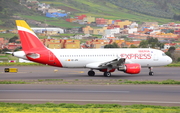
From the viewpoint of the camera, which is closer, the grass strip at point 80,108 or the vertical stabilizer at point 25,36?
the grass strip at point 80,108

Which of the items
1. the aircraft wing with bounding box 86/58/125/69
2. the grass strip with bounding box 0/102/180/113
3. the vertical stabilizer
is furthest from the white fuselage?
the grass strip with bounding box 0/102/180/113

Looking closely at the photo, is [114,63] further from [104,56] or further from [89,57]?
[89,57]

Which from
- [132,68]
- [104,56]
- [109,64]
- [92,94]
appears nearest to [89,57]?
[104,56]

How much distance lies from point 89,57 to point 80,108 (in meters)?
20.7

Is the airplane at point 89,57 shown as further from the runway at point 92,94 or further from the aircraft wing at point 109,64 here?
the runway at point 92,94

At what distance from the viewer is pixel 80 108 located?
20.9 metres

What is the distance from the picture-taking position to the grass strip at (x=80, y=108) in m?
19.9

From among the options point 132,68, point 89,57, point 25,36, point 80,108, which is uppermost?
point 25,36

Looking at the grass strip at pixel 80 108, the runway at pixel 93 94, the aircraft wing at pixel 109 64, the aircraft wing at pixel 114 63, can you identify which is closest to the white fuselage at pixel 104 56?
the aircraft wing at pixel 109 64

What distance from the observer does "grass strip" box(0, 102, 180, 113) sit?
782 inches

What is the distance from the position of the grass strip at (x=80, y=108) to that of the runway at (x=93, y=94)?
60.2 inches

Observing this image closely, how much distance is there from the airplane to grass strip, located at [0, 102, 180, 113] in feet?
57.4

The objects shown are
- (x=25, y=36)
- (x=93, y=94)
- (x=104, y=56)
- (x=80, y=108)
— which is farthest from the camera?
(x=104, y=56)

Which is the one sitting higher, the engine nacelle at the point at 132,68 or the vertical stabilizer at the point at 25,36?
the vertical stabilizer at the point at 25,36
